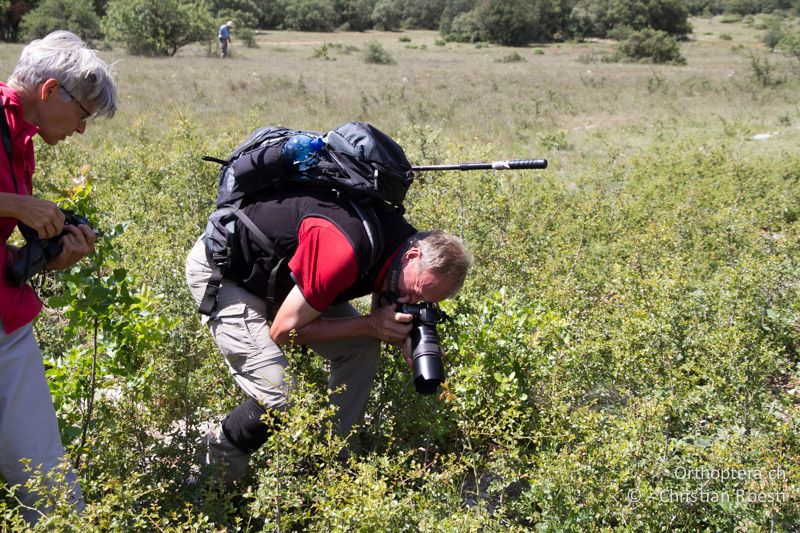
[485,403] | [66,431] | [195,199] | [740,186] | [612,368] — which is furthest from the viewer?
[740,186]

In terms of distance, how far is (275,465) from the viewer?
2387 millimetres

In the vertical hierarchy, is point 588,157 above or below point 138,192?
below

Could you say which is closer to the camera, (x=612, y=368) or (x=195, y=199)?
(x=612, y=368)

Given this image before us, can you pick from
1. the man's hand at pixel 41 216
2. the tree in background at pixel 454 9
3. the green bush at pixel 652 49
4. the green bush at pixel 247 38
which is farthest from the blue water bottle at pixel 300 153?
the tree in background at pixel 454 9

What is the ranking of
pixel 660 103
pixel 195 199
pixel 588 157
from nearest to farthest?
1. pixel 195 199
2. pixel 588 157
3. pixel 660 103

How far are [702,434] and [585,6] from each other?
188 feet

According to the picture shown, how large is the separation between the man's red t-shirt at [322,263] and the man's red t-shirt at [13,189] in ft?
3.12

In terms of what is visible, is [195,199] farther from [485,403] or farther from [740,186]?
[740,186]

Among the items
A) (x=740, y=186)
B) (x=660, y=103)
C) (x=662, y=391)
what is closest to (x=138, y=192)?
(x=662, y=391)

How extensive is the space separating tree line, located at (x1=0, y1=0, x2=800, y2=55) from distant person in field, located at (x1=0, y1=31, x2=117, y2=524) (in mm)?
28858

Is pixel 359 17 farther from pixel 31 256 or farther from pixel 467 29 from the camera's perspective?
pixel 31 256

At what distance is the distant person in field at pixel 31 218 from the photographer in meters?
2.32

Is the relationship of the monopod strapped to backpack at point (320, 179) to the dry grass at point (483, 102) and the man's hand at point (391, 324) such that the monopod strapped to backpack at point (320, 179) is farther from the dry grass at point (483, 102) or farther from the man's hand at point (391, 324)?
the dry grass at point (483, 102)

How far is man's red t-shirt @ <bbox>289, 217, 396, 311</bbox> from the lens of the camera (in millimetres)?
2717
